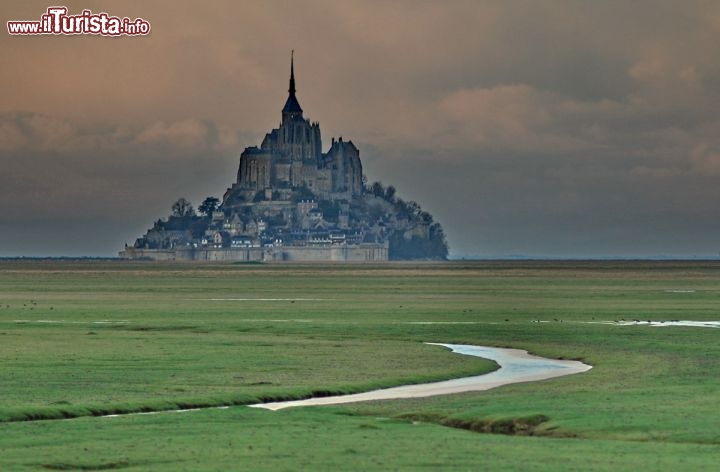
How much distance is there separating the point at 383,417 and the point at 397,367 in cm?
1349

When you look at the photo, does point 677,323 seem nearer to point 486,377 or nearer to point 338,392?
point 486,377

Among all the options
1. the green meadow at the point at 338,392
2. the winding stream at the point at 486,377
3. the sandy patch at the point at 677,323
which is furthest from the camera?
the sandy patch at the point at 677,323

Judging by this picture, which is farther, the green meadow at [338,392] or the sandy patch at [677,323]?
the sandy patch at [677,323]

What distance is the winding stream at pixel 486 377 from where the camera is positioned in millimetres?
→ 33906

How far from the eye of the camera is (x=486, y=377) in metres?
40.6

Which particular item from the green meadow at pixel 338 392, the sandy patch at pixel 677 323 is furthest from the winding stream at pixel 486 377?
the sandy patch at pixel 677 323

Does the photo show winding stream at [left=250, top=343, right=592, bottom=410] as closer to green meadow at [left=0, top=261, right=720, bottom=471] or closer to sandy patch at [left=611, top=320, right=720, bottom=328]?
green meadow at [left=0, top=261, right=720, bottom=471]

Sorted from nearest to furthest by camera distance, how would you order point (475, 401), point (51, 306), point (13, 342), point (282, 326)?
1. point (475, 401)
2. point (13, 342)
3. point (282, 326)
4. point (51, 306)

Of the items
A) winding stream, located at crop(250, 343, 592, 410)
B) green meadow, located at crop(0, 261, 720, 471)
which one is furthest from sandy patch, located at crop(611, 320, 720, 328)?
winding stream, located at crop(250, 343, 592, 410)

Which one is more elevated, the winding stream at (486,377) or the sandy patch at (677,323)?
the sandy patch at (677,323)

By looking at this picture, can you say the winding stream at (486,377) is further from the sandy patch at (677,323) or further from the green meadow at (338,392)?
the sandy patch at (677,323)

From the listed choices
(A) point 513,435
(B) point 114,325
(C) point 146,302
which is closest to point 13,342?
(B) point 114,325

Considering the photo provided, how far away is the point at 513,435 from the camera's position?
26.4m

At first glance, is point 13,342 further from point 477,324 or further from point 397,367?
point 477,324
